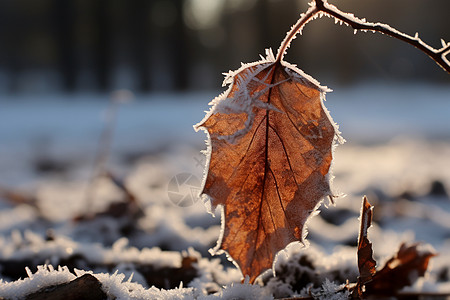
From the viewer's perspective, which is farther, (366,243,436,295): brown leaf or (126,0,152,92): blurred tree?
(126,0,152,92): blurred tree

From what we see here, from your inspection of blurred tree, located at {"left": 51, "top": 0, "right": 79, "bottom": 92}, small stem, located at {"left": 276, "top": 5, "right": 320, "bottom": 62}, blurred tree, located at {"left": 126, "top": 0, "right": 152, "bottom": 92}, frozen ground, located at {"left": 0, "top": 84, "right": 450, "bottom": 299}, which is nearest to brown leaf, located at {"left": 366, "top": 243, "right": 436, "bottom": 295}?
frozen ground, located at {"left": 0, "top": 84, "right": 450, "bottom": 299}

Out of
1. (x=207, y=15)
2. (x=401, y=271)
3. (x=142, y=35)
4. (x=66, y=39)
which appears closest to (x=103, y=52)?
(x=66, y=39)

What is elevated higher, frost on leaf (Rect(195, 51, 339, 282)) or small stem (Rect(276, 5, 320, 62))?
small stem (Rect(276, 5, 320, 62))

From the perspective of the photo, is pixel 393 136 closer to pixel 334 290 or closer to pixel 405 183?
pixel 405 183

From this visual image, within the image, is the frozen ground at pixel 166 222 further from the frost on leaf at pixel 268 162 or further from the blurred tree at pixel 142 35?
the blurred tree at pixel 142 35

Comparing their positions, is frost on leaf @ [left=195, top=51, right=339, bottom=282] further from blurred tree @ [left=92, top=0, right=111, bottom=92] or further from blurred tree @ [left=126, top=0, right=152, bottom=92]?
blurred tree @ [left=126, top=0, right=152, bottom=92]

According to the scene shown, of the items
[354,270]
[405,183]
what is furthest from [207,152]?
[405,183]
